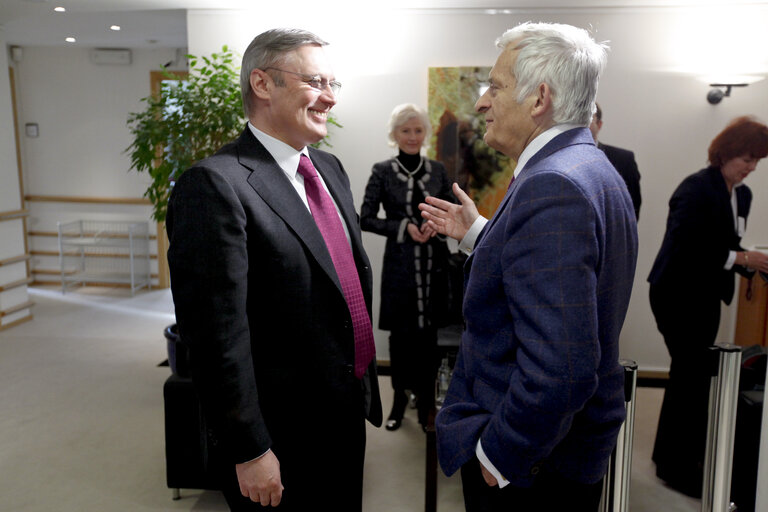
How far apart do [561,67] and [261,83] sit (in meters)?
0.75

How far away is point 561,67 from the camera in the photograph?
1.23 meters

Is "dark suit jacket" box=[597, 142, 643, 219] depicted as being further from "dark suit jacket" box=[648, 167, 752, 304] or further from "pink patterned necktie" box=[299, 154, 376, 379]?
"pink patterned necktie" box=[299, 154, 376, 379]

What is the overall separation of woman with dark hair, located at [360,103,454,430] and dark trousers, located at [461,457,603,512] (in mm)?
2161

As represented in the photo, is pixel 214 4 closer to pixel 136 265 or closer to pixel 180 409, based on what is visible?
pixel 180 409

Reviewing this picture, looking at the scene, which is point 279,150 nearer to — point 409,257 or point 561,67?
point 561,67

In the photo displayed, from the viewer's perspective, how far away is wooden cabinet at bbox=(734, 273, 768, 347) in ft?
13.3

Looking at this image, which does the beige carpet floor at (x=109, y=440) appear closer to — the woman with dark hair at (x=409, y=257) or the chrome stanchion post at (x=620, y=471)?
the woman with dark hair at (x=409, y=257)

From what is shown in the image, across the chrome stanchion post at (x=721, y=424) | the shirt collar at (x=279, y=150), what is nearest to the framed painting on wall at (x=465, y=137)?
the chrome stanchion post at (x=721, y=424)

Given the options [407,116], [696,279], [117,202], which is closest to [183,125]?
[407,116]

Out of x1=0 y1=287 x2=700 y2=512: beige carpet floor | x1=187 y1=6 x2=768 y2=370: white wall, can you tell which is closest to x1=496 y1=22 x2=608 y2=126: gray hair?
x1=0 y1=287 x2=700 y2=512: beige carpet floor

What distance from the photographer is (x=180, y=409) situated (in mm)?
2754

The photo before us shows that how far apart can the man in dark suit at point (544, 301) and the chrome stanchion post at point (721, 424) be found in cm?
71

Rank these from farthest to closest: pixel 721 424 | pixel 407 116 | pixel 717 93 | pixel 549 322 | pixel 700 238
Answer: pixel 717 93 → pixel 407 116 → pixel 700 238 → pixel 721 424 → pixel 549 322

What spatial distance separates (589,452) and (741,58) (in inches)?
157
